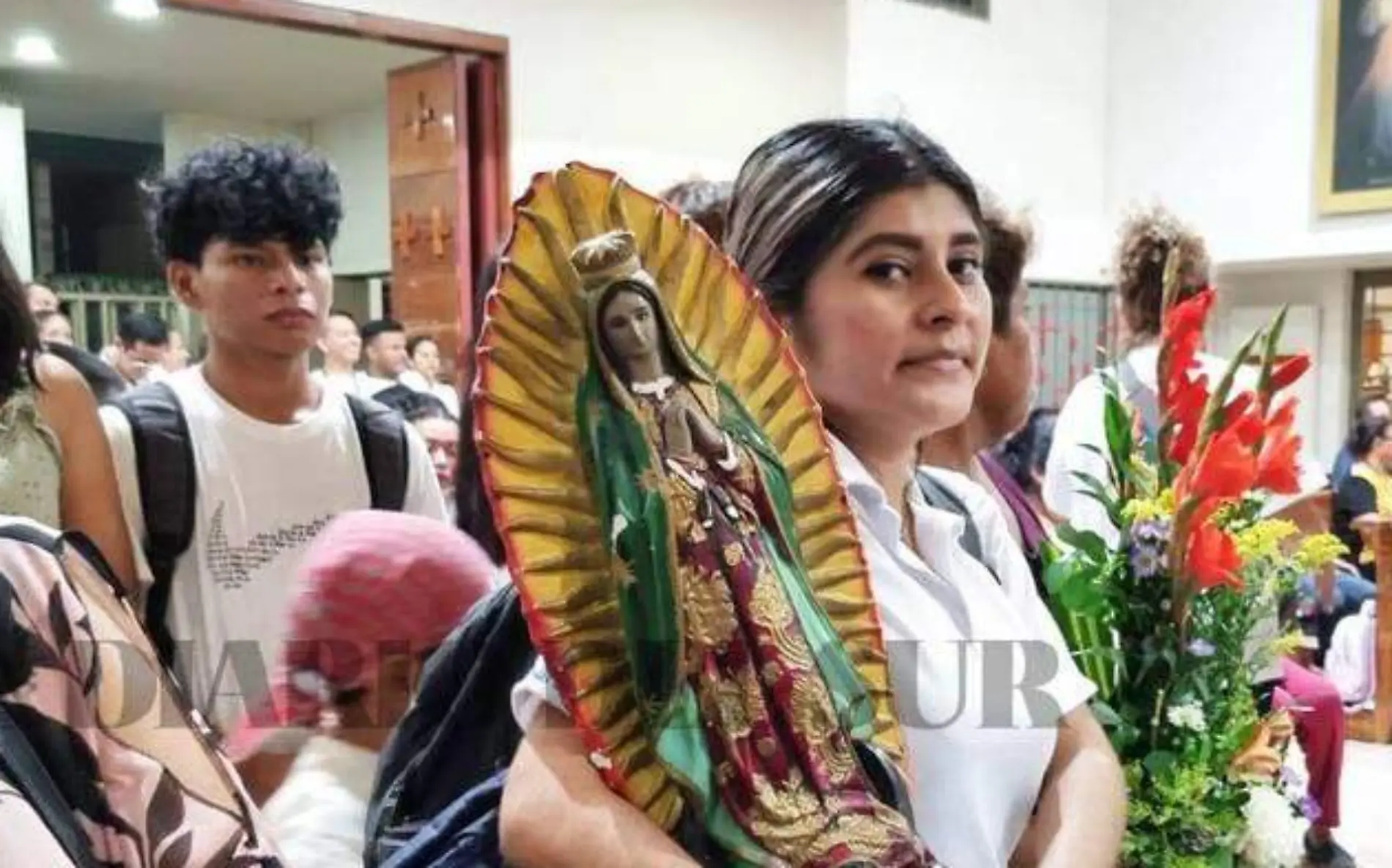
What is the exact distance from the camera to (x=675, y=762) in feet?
2.15

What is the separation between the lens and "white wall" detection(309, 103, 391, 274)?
4.73 meters

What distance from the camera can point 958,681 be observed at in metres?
0.84

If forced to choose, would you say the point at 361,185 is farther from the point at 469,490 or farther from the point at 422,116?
the point at 469,490

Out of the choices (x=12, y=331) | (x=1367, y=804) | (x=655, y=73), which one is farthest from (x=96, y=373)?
(x=655, y=73)

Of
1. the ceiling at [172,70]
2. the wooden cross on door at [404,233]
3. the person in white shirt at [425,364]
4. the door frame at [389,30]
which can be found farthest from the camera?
the wooden cross on door at [404,233]

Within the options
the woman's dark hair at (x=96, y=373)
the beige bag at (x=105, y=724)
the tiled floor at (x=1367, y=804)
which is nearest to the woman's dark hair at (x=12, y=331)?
the beige bag at (x=105, y=724)

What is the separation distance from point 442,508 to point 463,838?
0.85 meters

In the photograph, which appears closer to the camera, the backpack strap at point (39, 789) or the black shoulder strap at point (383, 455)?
the backpack strap at point (39, 789)

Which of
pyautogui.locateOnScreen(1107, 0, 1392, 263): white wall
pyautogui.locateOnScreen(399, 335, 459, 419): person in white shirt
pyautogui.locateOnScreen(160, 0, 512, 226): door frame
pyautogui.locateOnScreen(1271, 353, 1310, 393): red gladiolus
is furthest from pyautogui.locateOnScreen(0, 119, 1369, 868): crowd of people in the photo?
pyautogui.locateOnScreen(1107, 0, 1392, 263): white wall

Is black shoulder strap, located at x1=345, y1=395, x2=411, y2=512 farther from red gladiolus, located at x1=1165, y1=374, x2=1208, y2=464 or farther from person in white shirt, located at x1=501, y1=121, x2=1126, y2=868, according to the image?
red gladiolus, located at x1=1165, y1=374, x2=1208, y2=464

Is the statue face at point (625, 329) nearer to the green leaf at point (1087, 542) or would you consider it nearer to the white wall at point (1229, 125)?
the green leaf at point (1087, 542)

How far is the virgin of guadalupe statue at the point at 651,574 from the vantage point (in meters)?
0.66

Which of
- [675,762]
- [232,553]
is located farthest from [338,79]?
[675,762]

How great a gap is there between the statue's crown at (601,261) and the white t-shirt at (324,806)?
0.35 meters
